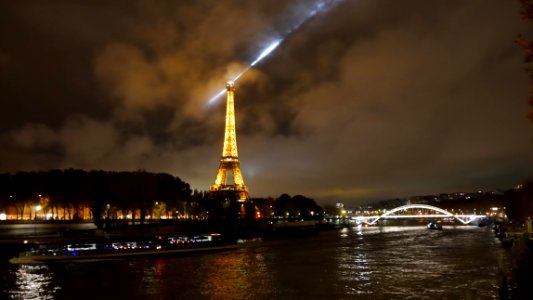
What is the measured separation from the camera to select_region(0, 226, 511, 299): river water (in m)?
21.0

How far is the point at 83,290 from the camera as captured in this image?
22672mm

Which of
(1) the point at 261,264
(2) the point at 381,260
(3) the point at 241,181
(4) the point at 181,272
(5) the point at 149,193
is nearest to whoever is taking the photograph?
(4) the point at 181,272

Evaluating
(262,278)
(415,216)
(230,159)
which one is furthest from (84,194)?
(415,216)

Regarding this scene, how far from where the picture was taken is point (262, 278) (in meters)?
26.0

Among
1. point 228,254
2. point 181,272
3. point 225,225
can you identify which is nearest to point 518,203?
point 225,225

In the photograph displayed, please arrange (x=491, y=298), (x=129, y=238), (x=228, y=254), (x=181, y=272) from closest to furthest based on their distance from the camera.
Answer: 1. (x=491, y=298)
2. (x=181, y=272)
3. (x=228, y=254)
4. (x=129, y=238)

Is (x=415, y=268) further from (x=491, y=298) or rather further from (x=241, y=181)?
(x=241, y=181)

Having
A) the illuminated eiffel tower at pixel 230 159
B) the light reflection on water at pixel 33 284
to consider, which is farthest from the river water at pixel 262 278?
the illuminated eiffel tower at pixel 230 159

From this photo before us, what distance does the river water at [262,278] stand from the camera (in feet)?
69.1

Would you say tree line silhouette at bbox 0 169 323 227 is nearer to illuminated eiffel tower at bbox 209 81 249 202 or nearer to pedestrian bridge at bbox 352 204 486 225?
illuminated eiffel tower at bbox 209 81 249 202

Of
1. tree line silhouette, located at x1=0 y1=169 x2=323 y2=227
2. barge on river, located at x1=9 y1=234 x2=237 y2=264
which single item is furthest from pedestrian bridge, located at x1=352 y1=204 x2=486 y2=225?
barge on river, located at x1=9 y1=234 x2=237 y2=264

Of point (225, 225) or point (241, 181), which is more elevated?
point (241, 181)

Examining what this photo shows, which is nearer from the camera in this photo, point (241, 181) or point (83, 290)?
point (83, 290)

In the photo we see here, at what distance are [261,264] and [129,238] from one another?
1929 centimetres
